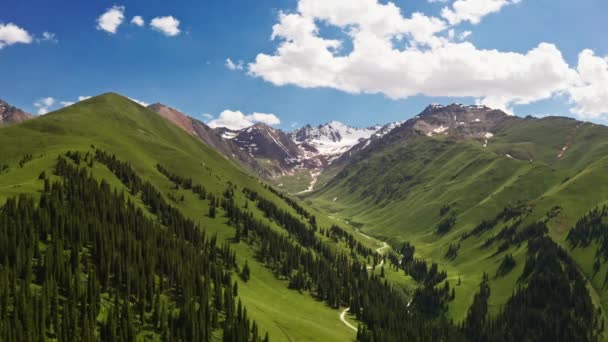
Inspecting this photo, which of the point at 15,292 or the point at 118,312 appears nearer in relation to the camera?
the point at 15,292

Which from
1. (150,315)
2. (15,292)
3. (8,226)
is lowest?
(150,315)

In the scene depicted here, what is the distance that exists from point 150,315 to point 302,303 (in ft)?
296

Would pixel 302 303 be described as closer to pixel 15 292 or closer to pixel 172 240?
pixel 172 240

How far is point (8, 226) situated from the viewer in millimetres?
106375

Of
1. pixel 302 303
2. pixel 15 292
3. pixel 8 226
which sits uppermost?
pixel 8 226

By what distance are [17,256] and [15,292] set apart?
12.6 metres

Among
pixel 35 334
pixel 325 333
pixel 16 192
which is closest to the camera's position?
pixel 35 334

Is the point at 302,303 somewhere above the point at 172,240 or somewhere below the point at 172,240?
below

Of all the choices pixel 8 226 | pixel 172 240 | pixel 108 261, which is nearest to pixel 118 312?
pixel 108 261

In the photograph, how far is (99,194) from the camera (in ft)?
535

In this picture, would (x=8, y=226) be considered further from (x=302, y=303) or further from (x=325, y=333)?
(x=302, y=303)

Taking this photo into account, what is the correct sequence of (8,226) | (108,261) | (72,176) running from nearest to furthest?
(8,226)
(108,261)
(72,176)

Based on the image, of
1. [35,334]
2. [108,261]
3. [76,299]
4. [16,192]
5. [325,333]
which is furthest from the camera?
[325,333]

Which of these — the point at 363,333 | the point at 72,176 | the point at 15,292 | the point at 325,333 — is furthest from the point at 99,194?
the point at 363,333
